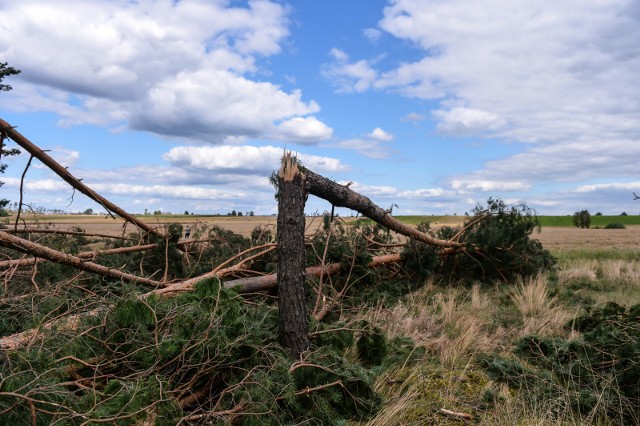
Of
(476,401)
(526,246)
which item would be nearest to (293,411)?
(476,401)

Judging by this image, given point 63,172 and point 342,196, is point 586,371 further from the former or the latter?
point 63,172

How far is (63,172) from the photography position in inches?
232

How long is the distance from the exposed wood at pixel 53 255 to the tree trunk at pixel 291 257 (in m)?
1.93

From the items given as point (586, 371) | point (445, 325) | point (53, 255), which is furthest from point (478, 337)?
point (53, 255)

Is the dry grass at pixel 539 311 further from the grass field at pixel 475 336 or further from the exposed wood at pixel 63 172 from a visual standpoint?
the exposed wood at pixel 63 172

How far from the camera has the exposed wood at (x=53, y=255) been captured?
4.36 meters

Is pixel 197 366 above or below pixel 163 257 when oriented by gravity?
below

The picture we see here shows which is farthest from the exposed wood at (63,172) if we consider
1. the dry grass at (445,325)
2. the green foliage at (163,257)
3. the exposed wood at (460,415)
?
the exposed wood at (460,415)

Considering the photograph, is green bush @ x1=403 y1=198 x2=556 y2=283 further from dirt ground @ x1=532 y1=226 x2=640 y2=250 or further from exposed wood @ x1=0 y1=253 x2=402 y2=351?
dirt ground @ x1=532 y1=226 x2=640 y2=250

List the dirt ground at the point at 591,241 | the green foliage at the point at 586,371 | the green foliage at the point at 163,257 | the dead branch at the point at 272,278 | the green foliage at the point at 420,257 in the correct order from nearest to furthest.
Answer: the green foliage at the point at 586,371 < the dead branch at the point at 272,278 < the green foliage at the point at 163,257 < the green foliage at the point at 420,257 < the dirt ground at the point at 591,241

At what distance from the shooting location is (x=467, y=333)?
18.3 feet

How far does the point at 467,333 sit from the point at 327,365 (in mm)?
2222

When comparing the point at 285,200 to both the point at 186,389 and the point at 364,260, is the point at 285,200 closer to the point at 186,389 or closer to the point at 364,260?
the point at 186,389

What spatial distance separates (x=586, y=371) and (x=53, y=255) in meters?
4.97
